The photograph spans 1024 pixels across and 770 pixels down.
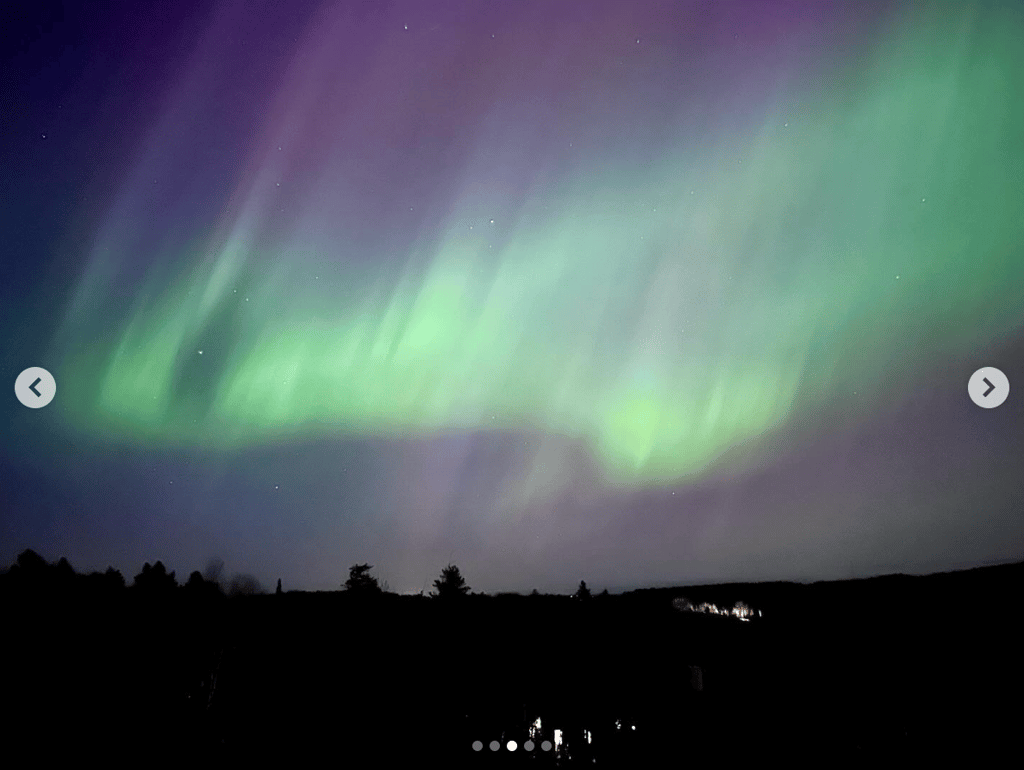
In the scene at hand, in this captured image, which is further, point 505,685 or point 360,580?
point 360,580

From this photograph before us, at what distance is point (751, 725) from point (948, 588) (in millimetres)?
29664

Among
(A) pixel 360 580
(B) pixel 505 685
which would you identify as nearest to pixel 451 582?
(A) pixel 360 580

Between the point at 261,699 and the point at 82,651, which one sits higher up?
the point at 82,651

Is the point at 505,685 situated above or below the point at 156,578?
below

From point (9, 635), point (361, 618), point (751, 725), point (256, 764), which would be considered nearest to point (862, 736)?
point (751, 725)

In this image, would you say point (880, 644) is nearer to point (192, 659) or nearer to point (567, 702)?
point (567, 702)

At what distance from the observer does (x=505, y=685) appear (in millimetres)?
31719

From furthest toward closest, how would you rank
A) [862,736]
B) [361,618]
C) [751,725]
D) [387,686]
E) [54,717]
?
[361,618]
[387,686]
[751,725]
[862,736]
[54,717]

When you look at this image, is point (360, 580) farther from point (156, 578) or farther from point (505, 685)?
point (505, 685)

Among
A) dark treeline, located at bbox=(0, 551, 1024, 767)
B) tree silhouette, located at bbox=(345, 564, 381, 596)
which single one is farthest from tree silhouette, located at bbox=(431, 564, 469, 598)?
dark treeline, located at bbox=(0, 551, 1024, 767)

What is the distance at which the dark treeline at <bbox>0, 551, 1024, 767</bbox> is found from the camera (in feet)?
89.7

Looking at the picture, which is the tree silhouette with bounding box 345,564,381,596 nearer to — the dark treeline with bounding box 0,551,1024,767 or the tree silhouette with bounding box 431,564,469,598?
the tree silhouette with bounding box 431,564,469,598

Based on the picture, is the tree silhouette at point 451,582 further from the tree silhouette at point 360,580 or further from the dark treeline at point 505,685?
the dark treeline at point 505,685

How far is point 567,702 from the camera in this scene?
3092cm
